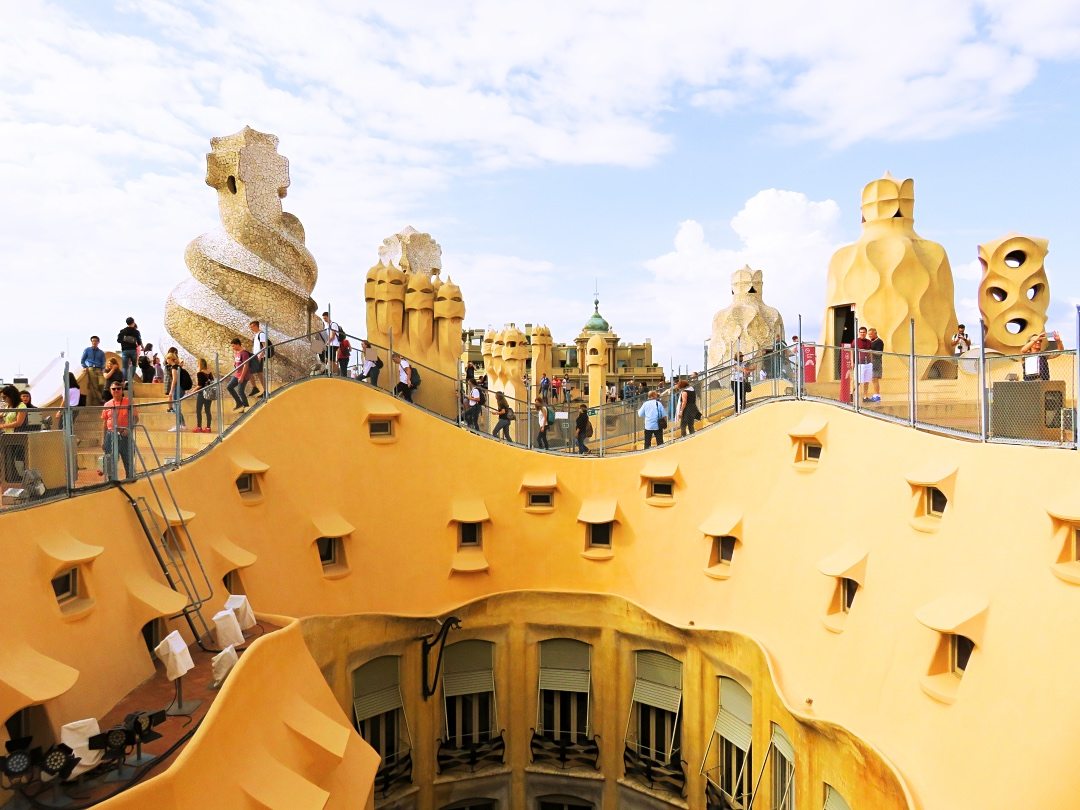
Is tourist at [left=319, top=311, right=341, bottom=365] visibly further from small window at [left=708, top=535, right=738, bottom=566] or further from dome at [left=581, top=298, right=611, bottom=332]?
dome at [left=581, top=298, right=611, bottom=332]

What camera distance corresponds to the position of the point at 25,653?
9.32m

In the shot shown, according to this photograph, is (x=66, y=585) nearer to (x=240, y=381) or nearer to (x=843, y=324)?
(x=240, y=381)

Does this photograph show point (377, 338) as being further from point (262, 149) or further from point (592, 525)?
point (592, 525)

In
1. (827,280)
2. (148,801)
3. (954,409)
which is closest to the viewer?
(148,801)

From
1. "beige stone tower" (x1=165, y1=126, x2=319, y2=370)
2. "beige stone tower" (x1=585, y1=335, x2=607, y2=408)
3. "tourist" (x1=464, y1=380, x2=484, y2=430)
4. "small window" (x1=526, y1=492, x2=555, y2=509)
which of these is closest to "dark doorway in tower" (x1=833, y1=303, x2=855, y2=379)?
"small window" (x1=526, y1=492, x2=555, y2=509)

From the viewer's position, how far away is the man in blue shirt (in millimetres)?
16703

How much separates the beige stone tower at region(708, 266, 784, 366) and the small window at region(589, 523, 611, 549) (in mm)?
19568

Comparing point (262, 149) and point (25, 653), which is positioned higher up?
point (262, 149)

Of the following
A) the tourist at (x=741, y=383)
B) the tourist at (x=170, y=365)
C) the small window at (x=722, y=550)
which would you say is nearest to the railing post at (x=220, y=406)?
the tourist at (x=170, y=365)

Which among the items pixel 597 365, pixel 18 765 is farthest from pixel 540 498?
pixel 597 365

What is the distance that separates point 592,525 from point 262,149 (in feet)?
40.0

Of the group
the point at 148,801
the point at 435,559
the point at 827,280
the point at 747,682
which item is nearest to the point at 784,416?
the point at 747,682

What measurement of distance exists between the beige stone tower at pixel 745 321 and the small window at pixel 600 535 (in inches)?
770

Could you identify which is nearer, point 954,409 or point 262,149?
point 954,409
